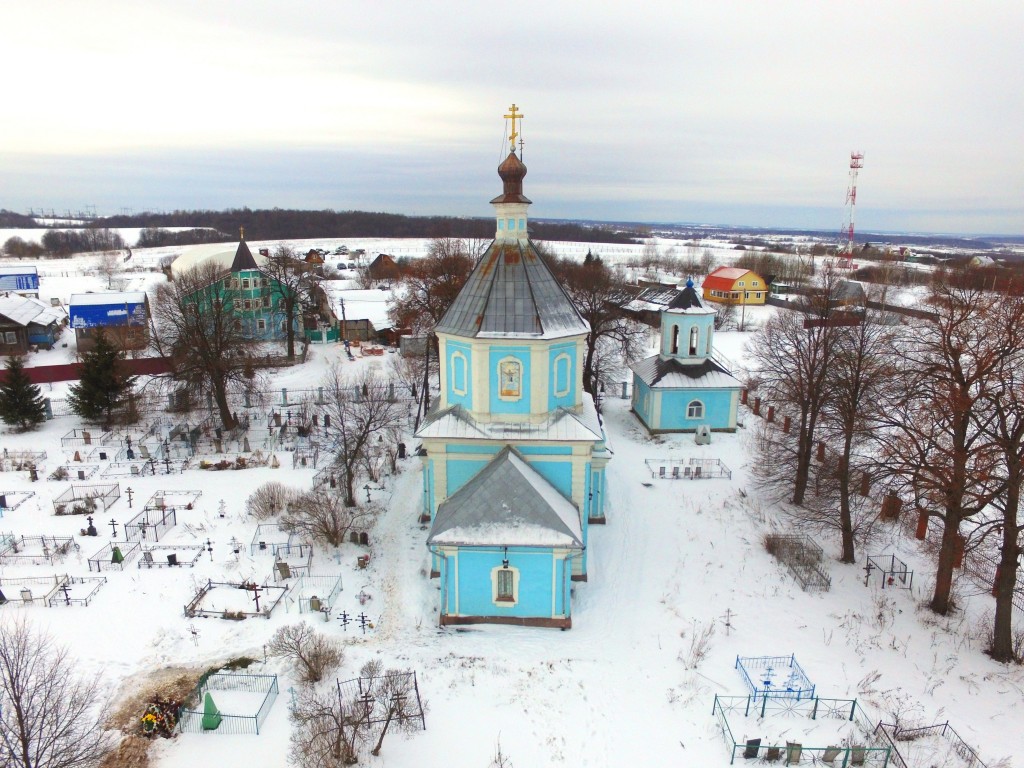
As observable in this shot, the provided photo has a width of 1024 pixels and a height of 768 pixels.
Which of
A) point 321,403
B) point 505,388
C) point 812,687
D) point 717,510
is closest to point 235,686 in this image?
A: point 505,388

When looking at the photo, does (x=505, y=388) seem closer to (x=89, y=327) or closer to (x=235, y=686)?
(x=235, y=686)

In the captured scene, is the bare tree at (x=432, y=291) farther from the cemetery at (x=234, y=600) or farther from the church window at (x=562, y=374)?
the cemetery at (x=234, y=600)

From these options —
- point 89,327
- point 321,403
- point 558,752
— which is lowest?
point 558,752

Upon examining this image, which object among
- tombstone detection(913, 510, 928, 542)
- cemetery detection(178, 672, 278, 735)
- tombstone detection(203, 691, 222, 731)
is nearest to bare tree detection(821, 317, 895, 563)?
tombstone detection(913, 510, 928, 542)

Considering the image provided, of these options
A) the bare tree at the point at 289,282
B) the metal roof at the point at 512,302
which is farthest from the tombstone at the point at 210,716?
the bare tree at the point at 289,282

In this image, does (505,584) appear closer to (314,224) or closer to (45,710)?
(45,710)

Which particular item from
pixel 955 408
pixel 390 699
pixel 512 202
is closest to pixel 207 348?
pixel 512 202
